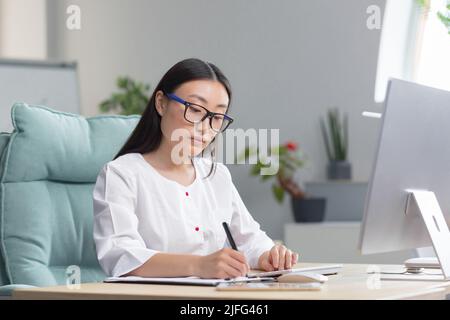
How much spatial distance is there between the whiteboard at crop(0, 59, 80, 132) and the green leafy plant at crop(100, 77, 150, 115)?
295 millimetres

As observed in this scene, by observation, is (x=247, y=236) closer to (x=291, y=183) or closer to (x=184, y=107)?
(x=184, y=107)

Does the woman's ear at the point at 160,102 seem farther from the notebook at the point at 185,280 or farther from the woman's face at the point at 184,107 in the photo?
the notebook at the point at 185,280

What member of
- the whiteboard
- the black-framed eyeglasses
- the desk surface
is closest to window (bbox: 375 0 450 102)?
the whiteboard

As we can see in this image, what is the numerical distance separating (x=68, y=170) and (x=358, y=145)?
8.12 feet

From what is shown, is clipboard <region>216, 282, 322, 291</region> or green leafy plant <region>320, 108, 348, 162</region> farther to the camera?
green leafy plant <region>320, 108, 348, 162</region>

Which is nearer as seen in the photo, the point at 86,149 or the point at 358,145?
the point at 86,149

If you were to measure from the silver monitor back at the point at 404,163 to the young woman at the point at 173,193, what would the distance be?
282 millimetres

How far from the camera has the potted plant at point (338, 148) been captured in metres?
4.25

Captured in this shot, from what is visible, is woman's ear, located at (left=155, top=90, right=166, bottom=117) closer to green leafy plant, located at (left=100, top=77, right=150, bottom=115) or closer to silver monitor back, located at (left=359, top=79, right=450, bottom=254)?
silver monitor back, located at (left=359, top=79, right=450, bottom=254)

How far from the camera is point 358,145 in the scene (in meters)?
4.31

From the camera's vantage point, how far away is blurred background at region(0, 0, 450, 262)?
4.18 meters
